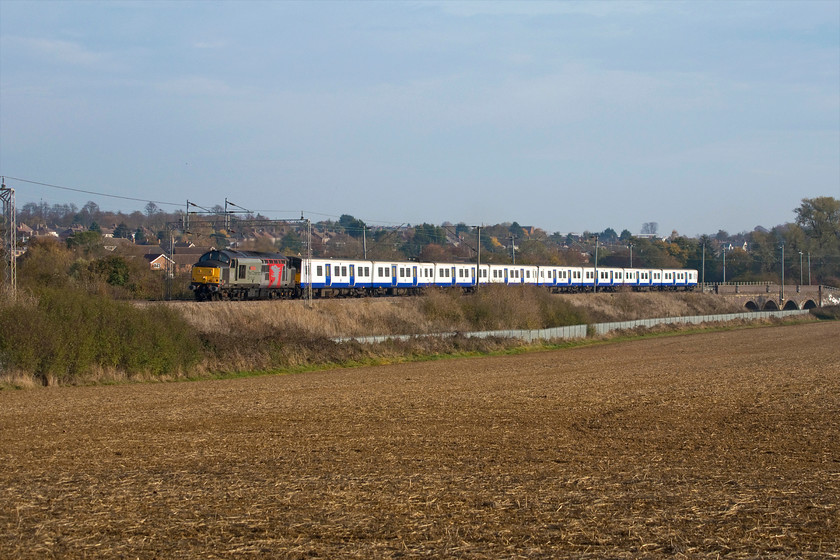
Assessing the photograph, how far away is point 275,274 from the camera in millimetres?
43500

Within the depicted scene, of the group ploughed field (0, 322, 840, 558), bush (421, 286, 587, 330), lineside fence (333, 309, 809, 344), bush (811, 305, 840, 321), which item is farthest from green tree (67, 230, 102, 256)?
bush (811, 305, 840, 321)

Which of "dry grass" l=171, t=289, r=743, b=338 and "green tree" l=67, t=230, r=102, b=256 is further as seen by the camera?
"green tree" l=67, t=230, r=102, b=256

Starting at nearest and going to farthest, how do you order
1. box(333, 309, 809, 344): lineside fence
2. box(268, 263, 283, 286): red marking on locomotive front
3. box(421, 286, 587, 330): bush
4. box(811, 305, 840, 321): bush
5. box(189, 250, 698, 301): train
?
box(333, 309, 809, 344): lineside fence, box(189, 250, 698, 301): train, box(268, 263, 283, 286): red marking on locomotive front, box(421, 286, 587, 330): bush, box(811, 305, 840, 321): bush

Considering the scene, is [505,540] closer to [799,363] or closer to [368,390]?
[368,390]

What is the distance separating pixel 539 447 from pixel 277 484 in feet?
16.0

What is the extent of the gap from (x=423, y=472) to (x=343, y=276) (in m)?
37.1

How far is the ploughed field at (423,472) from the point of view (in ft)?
26.1

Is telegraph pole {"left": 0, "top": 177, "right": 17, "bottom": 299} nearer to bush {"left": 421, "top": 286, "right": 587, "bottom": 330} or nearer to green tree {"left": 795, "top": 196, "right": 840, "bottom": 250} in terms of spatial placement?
bush {"left": 421, "top": 286, "right": 587, "bottom": 330}

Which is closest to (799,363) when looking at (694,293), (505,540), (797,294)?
(505,540)

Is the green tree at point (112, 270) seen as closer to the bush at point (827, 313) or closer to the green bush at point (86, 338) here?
the green bush at point (86, 338)

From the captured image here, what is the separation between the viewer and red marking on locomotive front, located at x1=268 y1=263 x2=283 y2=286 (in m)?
43.1

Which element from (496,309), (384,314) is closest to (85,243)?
(384,314)

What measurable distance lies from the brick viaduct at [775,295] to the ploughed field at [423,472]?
222 feet

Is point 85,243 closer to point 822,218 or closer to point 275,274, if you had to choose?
point 275,274
